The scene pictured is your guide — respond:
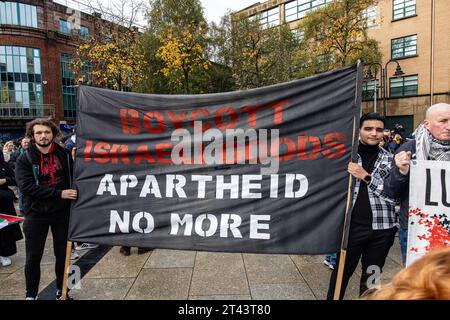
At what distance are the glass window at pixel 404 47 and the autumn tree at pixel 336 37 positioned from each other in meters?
4.90

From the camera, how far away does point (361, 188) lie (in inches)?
113

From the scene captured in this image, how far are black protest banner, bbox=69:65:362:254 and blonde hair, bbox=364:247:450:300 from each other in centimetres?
176

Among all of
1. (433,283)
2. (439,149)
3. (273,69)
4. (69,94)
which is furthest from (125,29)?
(69,94)

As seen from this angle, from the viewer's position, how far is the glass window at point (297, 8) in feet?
106

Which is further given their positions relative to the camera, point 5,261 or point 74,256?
point 74,256

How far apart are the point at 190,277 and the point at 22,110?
37397 mm

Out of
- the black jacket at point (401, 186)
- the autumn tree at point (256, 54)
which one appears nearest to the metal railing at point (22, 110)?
the autumn tree at point (256, 54)

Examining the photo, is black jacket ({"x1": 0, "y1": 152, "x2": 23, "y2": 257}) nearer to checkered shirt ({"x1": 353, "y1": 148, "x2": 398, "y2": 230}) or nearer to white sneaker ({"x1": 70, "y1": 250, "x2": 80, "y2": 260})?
white sneaker ({"x1": 70, "y1": 250, "x2": 80, "y2": 260})

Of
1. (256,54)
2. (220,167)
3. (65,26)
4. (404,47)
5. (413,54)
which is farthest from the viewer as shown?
(65,26)

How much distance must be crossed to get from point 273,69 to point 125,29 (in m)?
10.5

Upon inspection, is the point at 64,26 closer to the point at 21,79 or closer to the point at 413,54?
the point at 21,79

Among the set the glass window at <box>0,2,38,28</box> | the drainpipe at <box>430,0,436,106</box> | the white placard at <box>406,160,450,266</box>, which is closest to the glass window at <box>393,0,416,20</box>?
the drainpipe at <box>430,0,436,106</box>

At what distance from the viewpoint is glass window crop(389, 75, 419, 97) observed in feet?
86.7

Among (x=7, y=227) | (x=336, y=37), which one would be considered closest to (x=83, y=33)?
(x=336, y=37)
